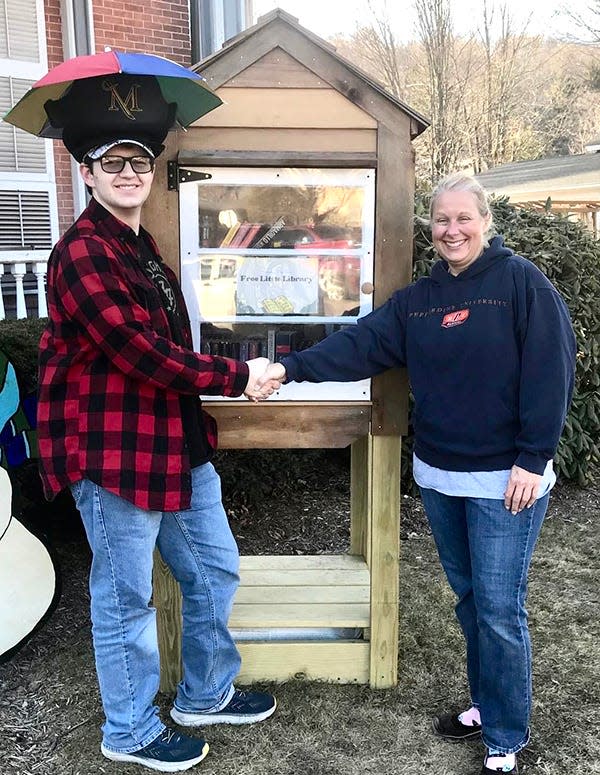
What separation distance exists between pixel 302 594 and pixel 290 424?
2.41ft

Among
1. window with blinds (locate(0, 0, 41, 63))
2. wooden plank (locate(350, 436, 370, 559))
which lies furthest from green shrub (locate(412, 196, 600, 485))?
window with blinds (locate(0, 0, 41, 63))

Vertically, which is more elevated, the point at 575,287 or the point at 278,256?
the point at 278,256

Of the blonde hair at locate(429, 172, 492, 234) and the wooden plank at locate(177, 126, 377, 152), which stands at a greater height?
the wooden plank at locate(177, 126, 377, 152)

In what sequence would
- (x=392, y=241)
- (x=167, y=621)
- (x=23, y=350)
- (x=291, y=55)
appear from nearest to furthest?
(x=291, y=55), (x=392, y=241), (x=167, y=621), (x=23, y=350)

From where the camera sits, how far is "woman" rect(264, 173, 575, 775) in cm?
221

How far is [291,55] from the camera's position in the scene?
258 centimetres

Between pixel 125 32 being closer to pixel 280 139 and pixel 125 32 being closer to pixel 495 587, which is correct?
A: pixel 280 139

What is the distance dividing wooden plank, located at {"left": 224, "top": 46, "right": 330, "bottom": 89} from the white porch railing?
15.8ft

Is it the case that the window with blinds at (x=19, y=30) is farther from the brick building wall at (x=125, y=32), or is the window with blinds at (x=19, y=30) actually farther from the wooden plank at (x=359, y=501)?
the wooden plank at (x=359, y=501)

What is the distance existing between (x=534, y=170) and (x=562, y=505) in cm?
1144

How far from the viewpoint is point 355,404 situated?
9.29 feet

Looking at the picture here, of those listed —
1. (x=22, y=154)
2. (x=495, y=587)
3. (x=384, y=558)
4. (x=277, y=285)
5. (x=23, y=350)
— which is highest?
(x=22, y=154)

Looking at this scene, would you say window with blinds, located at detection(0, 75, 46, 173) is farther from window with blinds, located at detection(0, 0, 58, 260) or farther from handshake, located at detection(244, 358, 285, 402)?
handshake, located at detection(244, 358, 285, 402)

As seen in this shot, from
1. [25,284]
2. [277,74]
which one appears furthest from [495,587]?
[25,284]
